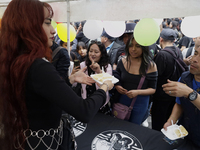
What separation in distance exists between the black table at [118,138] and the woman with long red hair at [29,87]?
0.46 metres

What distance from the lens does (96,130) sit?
1489 mm

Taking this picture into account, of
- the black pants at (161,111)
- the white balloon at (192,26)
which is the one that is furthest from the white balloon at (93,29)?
the black pants at (161,111)

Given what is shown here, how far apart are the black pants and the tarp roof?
1371 mm

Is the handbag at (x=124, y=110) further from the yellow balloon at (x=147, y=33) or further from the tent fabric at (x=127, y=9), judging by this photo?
the tent fabric at (x=127, y=9)

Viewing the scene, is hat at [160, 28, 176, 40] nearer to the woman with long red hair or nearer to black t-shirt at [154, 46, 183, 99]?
black t-shirt at [154, 46, 183, 99]

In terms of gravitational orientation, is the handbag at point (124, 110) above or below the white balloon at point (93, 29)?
below

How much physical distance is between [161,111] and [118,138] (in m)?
1.40

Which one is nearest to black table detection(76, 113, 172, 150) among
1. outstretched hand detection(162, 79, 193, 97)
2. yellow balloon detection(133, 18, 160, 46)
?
outstretched hand detection(162, 79, 193, 97)

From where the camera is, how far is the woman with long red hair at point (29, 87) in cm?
78

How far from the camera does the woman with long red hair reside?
0.78 metres

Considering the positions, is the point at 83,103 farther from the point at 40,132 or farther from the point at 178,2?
the point at 178,2

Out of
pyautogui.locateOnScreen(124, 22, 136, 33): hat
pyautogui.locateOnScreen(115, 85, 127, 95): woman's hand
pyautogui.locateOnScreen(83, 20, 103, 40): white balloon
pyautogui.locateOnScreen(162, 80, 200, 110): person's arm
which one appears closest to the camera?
pyautogui.locateOnScreen(162, 80, 200, 110): person's arm

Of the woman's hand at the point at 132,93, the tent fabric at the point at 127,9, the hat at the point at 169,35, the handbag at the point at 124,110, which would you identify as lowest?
the handbag at the point at 124,110

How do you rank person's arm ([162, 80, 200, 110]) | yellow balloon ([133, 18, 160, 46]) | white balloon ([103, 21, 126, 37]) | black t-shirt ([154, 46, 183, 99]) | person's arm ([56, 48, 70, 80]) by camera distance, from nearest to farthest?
1. person's arm ([162, 80, 200, 110])
2. yellow balloon ([133, 18, 160, 46])
3. person's arm ([56, 48, 70, 80])
4. black t-shirt ([154, 46, 183, 99])
5. white balloon ([103, 21, 126, 37])
